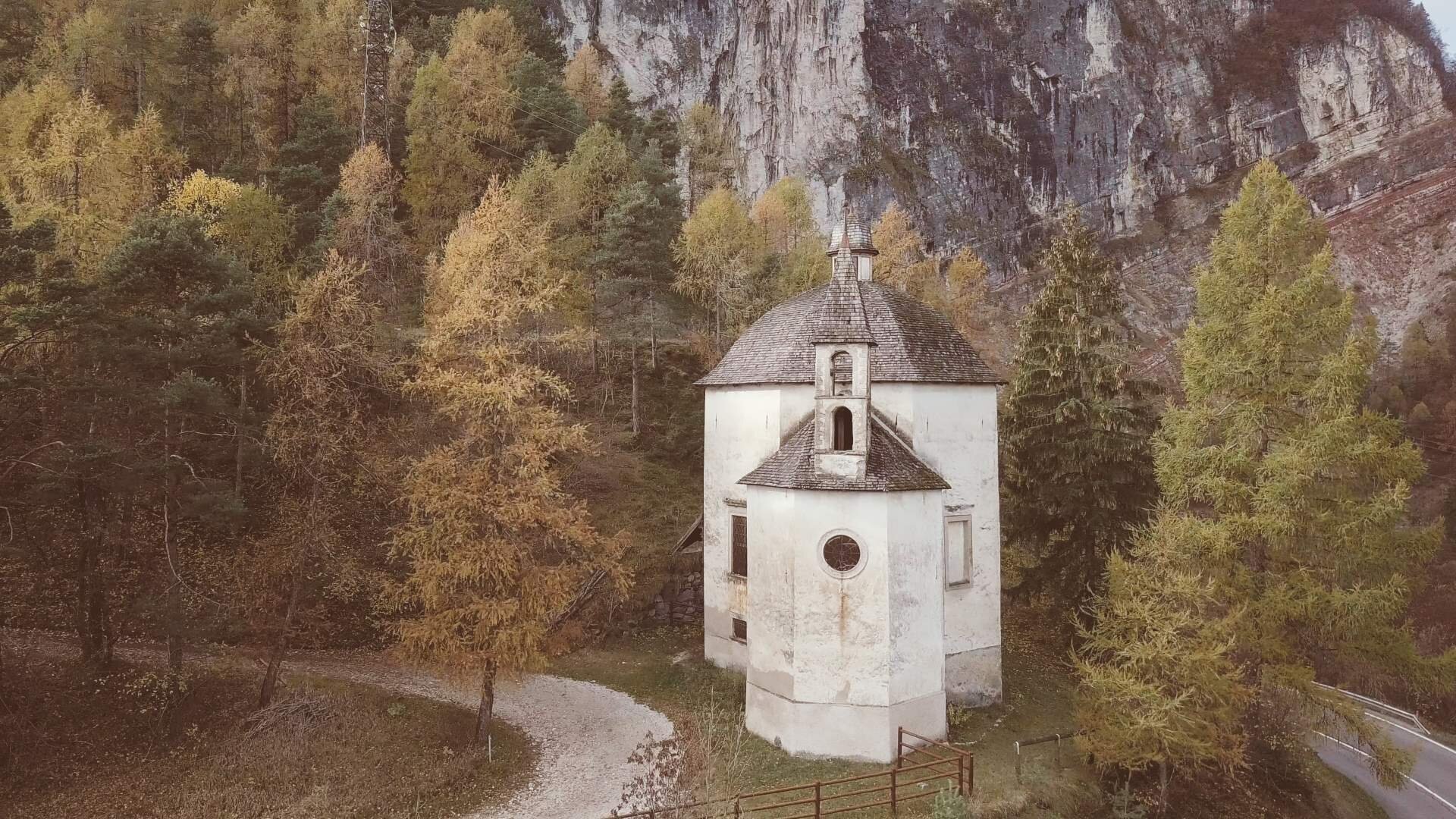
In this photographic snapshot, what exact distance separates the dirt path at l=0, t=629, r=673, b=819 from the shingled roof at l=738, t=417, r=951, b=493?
629 centimetres

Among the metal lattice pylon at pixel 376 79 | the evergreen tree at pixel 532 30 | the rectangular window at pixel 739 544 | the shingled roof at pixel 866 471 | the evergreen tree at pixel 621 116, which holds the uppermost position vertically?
the evergreen tree at pixel 532 30

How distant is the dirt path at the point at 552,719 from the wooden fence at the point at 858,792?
1.58 metres

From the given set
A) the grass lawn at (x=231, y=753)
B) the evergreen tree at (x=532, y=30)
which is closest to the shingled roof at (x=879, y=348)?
the grass lawn at (x=231, y=753)

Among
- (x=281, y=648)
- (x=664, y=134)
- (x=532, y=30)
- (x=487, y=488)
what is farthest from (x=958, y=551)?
(x=532, y=30)

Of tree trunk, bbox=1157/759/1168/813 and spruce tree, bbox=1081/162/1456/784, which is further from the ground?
spruce tree, bbox=1081/162/1456/784

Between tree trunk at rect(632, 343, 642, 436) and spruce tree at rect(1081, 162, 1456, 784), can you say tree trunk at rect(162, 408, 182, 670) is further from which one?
spruce tree at rect(1081, 162, 1456, 784)

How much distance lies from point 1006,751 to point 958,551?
15.7 feet

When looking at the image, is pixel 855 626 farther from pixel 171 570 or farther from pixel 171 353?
pixel 171 353

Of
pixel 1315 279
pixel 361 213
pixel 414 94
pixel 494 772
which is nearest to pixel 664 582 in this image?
pixel 494 772

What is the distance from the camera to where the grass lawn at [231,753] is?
14.2m

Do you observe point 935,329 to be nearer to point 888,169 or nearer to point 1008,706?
point 1008,706

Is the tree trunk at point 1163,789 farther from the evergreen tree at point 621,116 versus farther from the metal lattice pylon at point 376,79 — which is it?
the evergreen tree at point 621,116

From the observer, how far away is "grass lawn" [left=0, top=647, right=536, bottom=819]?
14156mm

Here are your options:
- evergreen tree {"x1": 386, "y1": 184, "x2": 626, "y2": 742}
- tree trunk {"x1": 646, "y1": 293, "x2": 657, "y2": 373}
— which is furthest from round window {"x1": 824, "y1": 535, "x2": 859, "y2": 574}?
tree trunk {"x1": 646, "y1": 293, "x2": 657, "y2": 373}
